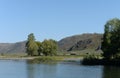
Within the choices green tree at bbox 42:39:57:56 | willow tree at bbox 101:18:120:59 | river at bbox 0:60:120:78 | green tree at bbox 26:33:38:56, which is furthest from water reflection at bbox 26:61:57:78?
green tree at bbox 26:33:38:56

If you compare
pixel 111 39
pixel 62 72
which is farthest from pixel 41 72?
pixel 111 39

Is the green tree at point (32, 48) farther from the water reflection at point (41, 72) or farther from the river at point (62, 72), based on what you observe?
the river at point (62, 72)

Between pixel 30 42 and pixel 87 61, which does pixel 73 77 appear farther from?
pixel 30 42

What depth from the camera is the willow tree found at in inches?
3898

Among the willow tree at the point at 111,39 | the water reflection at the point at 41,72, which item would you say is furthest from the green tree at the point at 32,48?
the water reflection at the point at 41,72

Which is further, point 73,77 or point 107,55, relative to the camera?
point 107,55

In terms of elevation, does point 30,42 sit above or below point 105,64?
above

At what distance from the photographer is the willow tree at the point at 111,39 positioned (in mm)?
99000

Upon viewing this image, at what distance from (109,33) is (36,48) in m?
81.5

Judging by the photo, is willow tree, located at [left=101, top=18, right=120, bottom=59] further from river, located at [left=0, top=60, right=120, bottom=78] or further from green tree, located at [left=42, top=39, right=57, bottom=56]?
green tree, located at [left=42, top=39, right=57, bottom=56]

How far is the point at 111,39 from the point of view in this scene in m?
102

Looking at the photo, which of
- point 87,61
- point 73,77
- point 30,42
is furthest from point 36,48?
point 73,77

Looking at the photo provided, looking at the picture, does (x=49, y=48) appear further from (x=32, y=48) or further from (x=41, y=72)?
(x=41, y=72)

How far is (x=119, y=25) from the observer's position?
103438 mm
